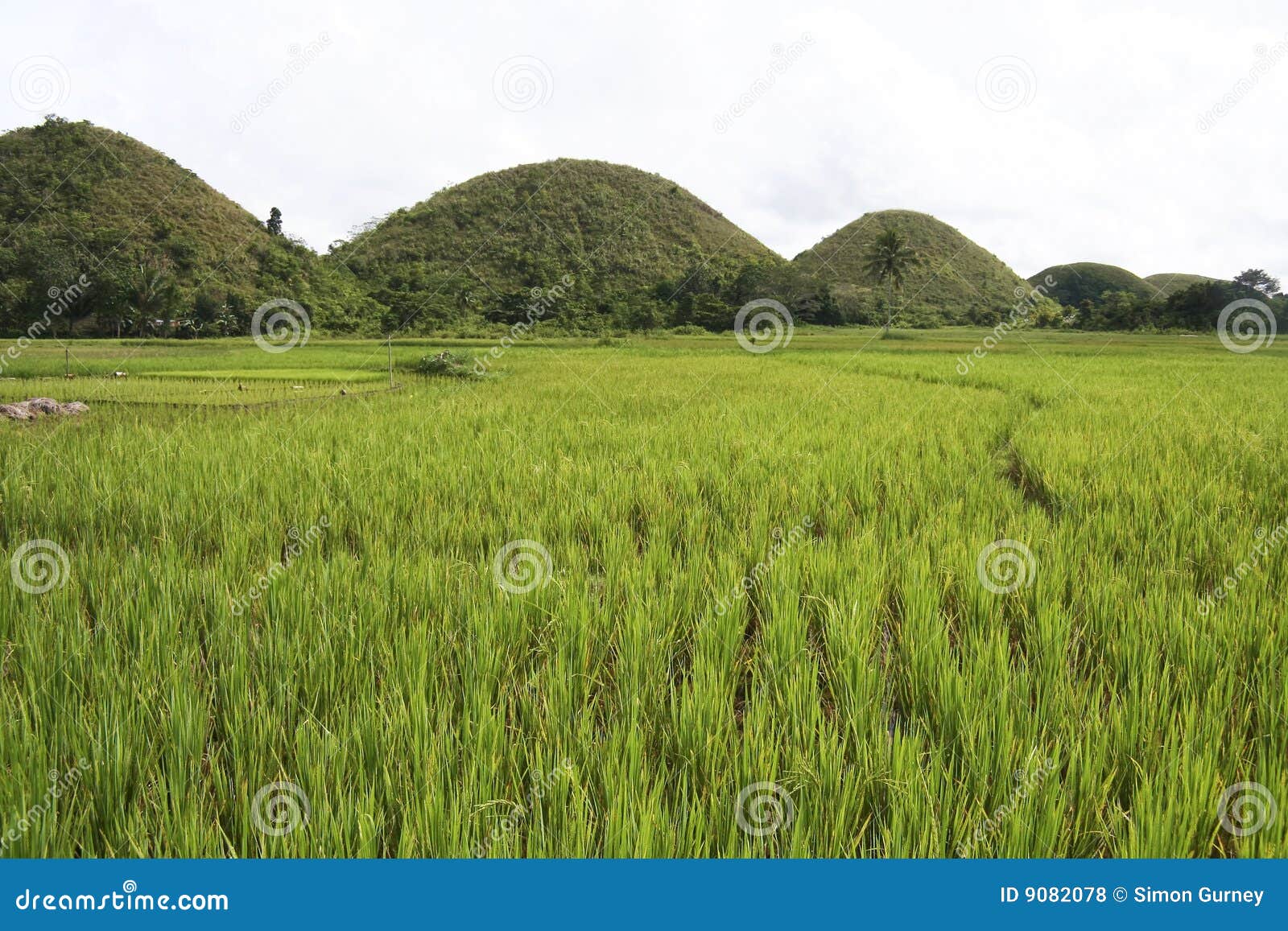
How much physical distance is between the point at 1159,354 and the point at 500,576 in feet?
79.3

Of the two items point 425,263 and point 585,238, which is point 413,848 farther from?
point 585,238

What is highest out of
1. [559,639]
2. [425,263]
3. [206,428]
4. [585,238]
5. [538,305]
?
[585,238]

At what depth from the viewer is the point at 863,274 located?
5525 cm

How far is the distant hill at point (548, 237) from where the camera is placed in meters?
41.4

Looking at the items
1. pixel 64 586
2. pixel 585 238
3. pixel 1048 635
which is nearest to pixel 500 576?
pixel 64 586

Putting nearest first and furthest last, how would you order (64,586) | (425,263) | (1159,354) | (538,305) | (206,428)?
(64,586) → (206,428) → (1159,354) → (538,305) → (425,263)
